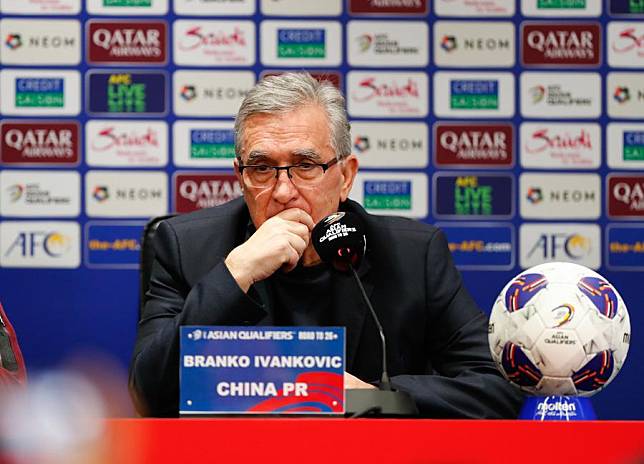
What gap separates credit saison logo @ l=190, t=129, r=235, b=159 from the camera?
343 centimetres

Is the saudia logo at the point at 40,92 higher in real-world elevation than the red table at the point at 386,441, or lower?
higher

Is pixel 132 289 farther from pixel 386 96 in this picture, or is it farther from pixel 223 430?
pixel 223 430

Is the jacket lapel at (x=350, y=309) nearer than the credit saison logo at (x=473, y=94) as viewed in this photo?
Yes

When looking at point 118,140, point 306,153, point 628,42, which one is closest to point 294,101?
point 306,153

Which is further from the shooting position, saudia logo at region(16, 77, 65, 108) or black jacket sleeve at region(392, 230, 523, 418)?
saudia logo at region(16, 77, 65, 108)

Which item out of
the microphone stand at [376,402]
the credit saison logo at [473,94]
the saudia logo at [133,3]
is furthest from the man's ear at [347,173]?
the saudia logo at [133,3]

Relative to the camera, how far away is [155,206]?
342 centimetres

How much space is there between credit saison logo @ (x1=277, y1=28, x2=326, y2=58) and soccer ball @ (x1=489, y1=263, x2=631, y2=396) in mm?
2264

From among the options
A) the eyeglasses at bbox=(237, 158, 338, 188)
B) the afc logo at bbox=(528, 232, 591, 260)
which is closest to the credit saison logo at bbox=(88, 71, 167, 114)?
the afc logo at bbox=(528, 232, 591, 260)

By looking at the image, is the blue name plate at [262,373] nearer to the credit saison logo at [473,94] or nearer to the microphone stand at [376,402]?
the microphone stand at [376,402]

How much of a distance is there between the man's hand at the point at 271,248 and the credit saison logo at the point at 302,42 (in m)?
1.62

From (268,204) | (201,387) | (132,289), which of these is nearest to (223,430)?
(201,387)

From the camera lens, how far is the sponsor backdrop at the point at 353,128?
134 inches

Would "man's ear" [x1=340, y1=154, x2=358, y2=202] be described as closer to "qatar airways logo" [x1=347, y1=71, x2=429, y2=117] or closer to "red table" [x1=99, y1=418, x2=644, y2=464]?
"red table" [x1=99, y1=418, x2=644, y2=464]
